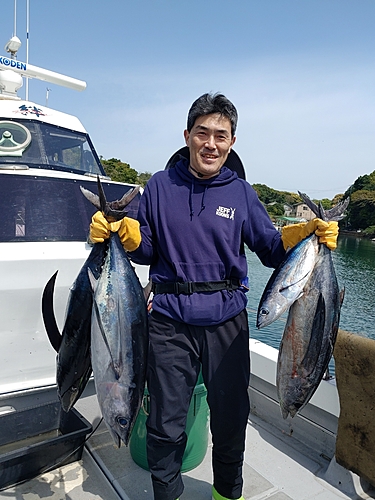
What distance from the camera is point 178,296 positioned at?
6.83 ft

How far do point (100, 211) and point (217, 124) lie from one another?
0.77m

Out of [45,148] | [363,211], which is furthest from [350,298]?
[363,211]

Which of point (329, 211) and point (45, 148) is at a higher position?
point (45, 148)

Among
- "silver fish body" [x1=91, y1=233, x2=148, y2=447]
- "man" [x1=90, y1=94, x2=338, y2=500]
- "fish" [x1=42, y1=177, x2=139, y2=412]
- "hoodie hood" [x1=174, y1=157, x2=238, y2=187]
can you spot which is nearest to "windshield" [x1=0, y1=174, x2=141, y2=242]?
"hoodie hood" [x1=174, y1=157, x2=238, y2=187]

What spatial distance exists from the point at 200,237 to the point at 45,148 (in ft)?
9.55

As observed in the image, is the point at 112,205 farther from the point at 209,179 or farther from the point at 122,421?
the point at 122,421

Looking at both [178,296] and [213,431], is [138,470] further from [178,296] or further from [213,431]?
[178,296]

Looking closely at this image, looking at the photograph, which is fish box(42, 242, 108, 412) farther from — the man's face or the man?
the man's face

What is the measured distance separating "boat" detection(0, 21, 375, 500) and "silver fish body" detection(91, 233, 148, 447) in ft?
3.86

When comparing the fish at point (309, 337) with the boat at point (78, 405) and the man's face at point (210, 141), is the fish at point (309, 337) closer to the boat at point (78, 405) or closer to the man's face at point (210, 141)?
the man's face at point (210, 141)

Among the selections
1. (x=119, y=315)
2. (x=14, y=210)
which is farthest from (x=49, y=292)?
(x=14, y=210)

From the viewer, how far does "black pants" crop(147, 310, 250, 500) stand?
208 centimetres

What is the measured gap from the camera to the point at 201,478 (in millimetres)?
2691

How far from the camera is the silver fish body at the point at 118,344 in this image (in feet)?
5.37
